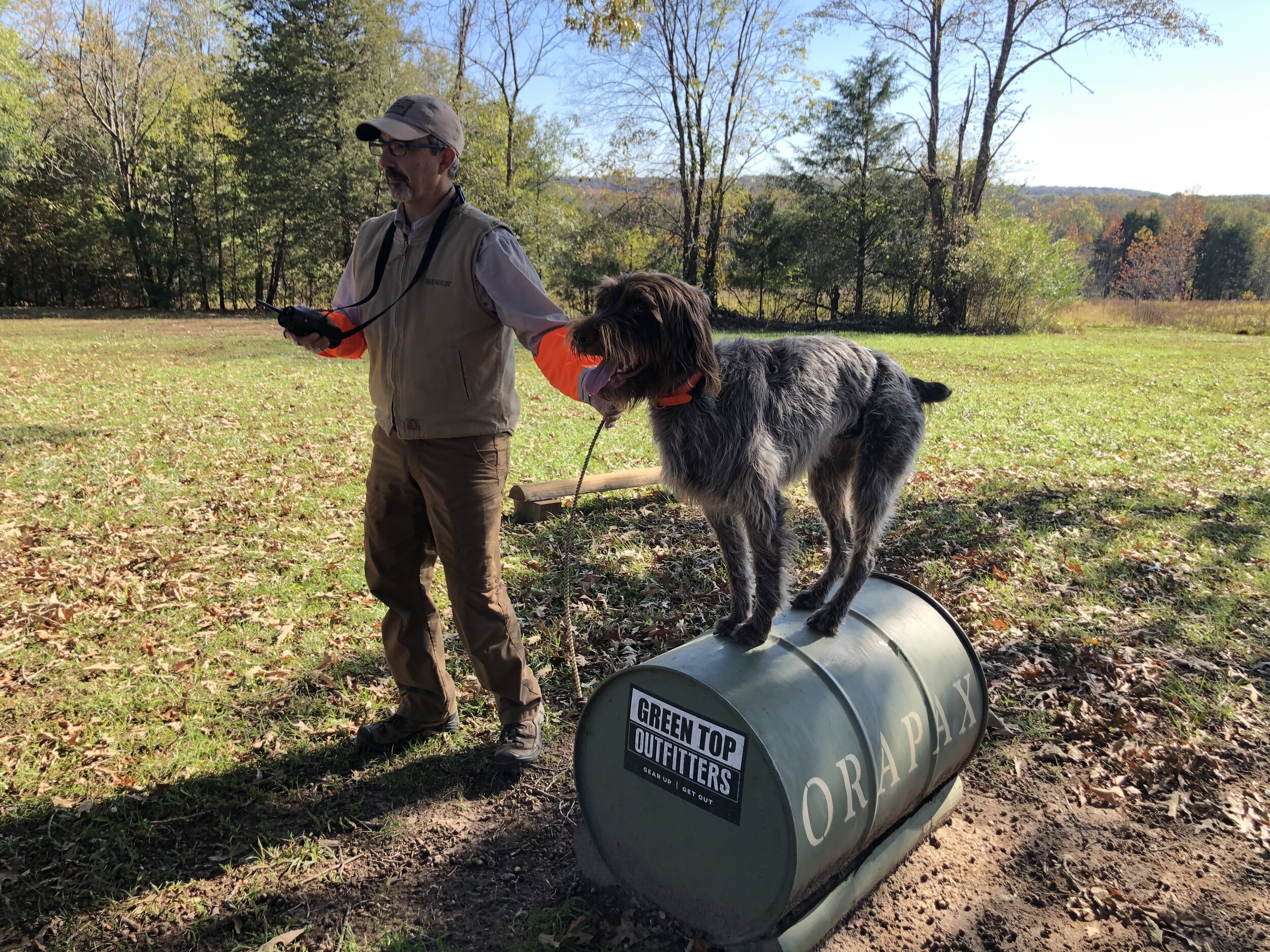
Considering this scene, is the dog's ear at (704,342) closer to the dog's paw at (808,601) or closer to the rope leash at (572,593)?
the rope leash at (572,593)

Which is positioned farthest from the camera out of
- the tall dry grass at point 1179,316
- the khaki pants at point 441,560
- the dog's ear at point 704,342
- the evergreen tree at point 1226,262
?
the evergreen tree at point 1226,262

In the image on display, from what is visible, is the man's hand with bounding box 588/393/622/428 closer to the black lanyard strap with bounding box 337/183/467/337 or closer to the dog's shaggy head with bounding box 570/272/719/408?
the dog's shaggy head with bounding box 570/272/719/408

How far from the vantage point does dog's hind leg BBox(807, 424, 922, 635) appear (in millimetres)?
3584

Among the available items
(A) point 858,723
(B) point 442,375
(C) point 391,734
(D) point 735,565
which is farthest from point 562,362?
(C) point 391,734

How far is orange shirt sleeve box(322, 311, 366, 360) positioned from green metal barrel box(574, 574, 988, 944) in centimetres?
206

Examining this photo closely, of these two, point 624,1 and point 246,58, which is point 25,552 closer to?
point 624,1

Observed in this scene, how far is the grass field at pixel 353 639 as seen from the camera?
3227 millimetres

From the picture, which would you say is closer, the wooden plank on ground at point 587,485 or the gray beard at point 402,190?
the gray beard at point 402,190

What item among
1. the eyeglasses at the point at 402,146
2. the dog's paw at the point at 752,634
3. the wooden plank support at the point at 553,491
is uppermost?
the eyeglasses at the point at 402,146

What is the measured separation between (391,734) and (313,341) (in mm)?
2140

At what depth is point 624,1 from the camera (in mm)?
8547

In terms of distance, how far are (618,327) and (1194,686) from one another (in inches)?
181

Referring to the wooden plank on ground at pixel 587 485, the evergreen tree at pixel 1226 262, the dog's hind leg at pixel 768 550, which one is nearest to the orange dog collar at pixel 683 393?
the dog's hind leg at pixel 768 550

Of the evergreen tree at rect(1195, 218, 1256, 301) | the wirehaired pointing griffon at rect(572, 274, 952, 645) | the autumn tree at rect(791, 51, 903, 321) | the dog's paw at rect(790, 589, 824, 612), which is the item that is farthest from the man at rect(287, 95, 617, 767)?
the evergreen tree at rect(1195, 218, 1256, 301)
